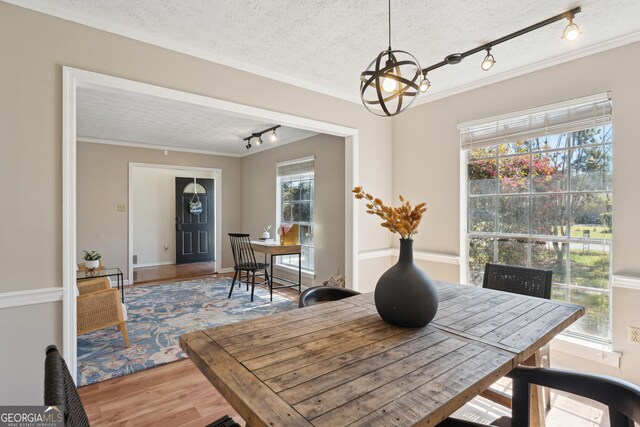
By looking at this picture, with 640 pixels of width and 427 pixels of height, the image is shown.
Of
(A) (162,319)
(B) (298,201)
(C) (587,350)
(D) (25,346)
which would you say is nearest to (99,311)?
(D) (25,346)

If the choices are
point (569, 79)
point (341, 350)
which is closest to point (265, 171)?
point (569, 79)

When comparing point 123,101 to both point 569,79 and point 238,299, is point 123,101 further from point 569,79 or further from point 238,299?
point 569,79

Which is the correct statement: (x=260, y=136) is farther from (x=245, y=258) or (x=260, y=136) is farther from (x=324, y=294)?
(x=324, y=294)

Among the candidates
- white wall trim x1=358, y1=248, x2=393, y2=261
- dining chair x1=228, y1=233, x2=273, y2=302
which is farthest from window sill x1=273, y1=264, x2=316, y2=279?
white wall trim x1=358, y1=248, x2=393, y2=261

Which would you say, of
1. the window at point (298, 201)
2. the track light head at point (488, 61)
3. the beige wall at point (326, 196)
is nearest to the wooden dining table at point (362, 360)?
the track light head at point (488, 61)

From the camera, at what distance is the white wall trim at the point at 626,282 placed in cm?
226

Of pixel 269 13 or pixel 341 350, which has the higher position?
pixel 269 13

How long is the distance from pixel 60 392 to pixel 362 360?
841 mm

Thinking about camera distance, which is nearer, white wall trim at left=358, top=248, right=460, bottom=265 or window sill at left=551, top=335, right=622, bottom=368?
window sill at left=551, top=335, right=622, bottom=368

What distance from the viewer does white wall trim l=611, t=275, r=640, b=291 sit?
7.40 feet

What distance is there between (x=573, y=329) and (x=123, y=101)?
4.99m

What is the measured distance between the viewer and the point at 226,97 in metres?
2.67

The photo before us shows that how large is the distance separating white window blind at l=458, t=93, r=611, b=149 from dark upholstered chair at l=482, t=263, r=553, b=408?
1290mm

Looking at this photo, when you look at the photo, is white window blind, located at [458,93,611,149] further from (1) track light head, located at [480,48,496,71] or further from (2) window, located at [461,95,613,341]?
(1) track light head, located at [480,48,496,71]
